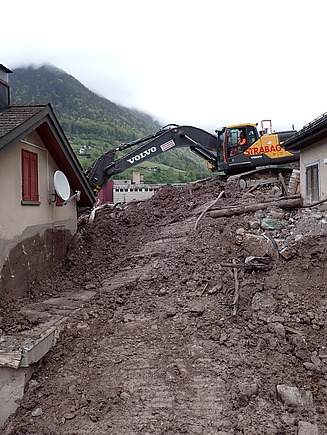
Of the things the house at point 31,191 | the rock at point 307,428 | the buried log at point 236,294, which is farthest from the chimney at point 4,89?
the rock at point 307,428

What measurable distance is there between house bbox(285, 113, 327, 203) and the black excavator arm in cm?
637

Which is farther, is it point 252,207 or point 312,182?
point 252,207

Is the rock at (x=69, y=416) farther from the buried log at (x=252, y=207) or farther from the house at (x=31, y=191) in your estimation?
the buried log at (x=252, y=207)

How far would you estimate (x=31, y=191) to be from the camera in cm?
831

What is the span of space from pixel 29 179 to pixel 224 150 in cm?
966

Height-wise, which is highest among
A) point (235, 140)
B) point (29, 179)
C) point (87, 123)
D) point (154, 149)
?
point (87, 123)

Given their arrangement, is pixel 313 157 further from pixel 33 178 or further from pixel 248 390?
pixel 33 178

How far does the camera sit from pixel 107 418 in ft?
15.4

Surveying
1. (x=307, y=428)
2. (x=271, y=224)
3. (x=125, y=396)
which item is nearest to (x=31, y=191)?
(x=125, y=396)

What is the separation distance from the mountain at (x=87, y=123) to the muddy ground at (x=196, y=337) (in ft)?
230

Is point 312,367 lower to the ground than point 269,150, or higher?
lower

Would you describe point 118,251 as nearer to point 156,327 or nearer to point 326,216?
point 156,327

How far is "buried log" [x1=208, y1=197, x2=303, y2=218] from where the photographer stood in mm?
10039

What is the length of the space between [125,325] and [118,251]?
4262mm
